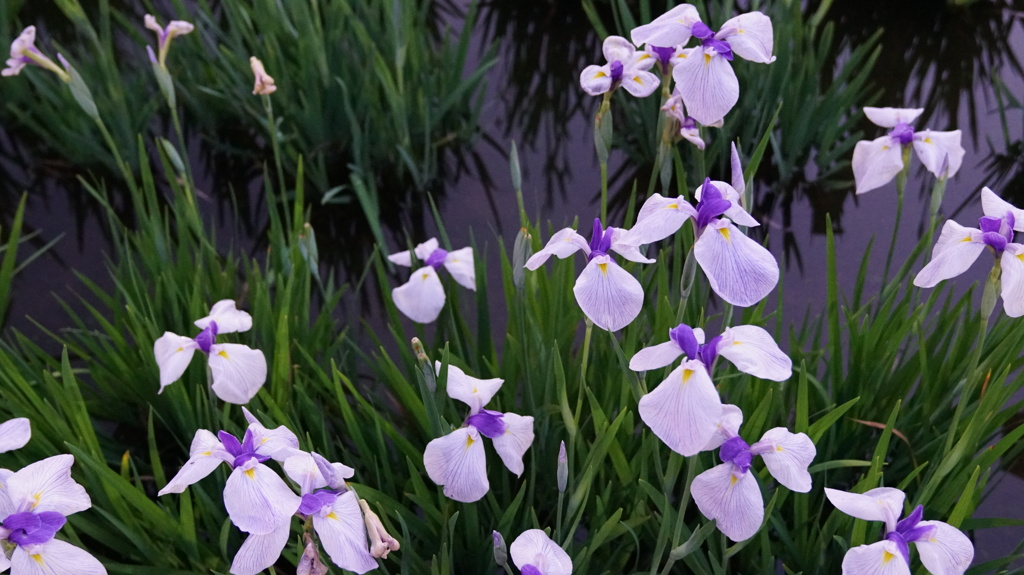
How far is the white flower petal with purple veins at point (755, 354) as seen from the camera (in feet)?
2.17

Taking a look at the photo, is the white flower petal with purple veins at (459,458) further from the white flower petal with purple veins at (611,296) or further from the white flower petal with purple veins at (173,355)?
the white flower petal with purple veins at (173,355)

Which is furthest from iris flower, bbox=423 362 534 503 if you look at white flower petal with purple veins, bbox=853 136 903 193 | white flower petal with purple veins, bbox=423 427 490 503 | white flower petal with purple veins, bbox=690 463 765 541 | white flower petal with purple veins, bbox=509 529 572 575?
white flower petal with purple veins, bbox=853 136 903 193

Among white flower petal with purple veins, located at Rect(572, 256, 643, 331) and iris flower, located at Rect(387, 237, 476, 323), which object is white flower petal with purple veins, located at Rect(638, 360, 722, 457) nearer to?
white flower petal with purple veins, located at Rect(572, 256, 643, 331)

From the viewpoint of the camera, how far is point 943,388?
123 centimetres

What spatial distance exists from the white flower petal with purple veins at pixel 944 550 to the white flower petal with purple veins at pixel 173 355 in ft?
2.83

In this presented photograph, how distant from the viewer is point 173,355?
1086 millimetres

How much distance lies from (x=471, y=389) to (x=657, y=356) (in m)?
0.30

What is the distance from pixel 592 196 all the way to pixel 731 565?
1047 mm

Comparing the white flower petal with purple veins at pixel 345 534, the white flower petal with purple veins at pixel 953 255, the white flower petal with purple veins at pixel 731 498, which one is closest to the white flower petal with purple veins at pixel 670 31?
the white flower petal with purple veins at pixel 953 255

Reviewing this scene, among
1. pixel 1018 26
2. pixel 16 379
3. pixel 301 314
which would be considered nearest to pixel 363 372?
pixel 301 314

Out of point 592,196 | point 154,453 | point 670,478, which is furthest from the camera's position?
point 592,196

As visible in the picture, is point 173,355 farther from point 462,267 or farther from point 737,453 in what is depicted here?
point 737,453

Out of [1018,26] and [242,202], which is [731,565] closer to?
[242,202]

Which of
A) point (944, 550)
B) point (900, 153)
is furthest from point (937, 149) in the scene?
point (944, 550)
